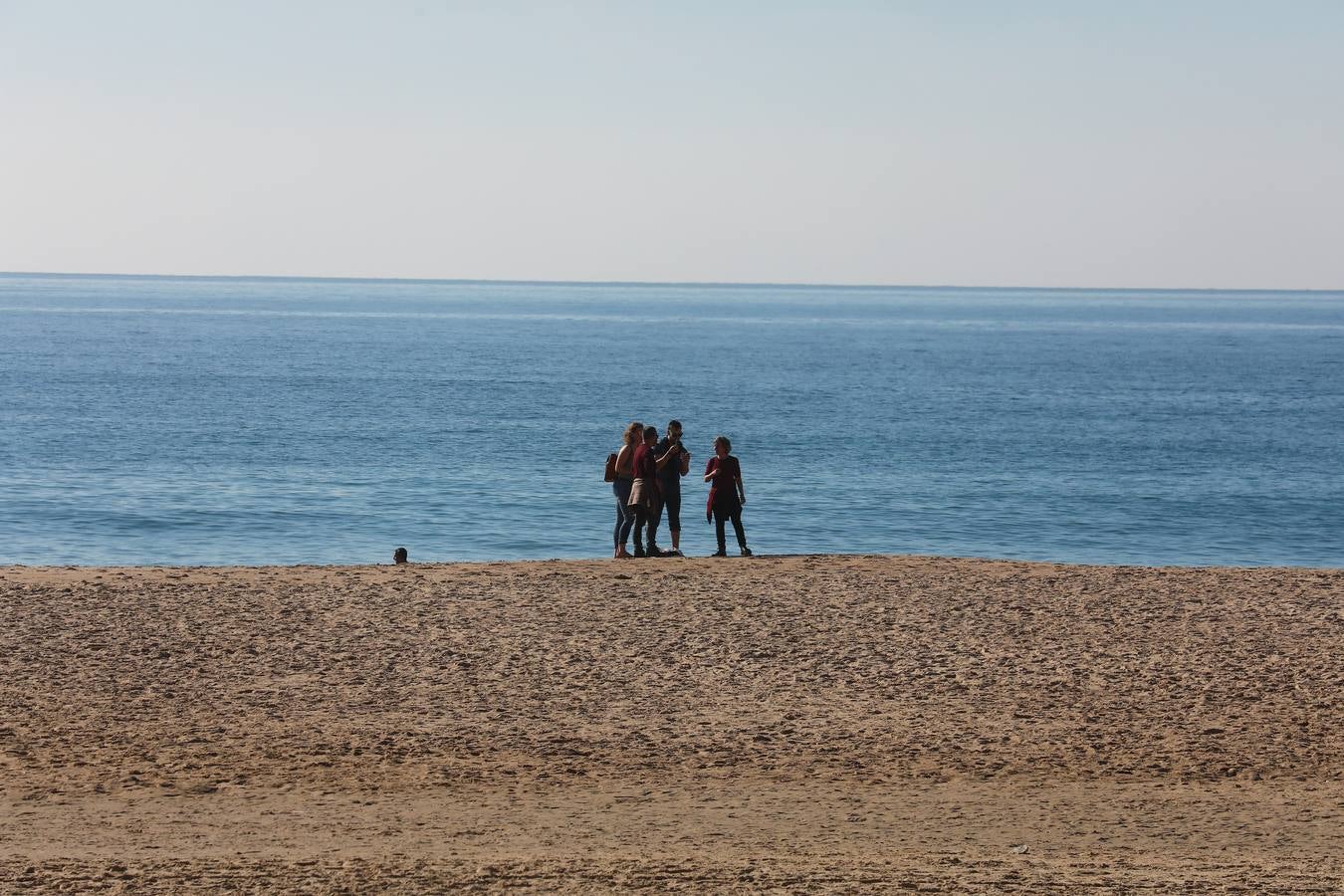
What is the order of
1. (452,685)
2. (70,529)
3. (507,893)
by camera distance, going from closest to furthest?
(507,893) → (452,685) → (70,529)

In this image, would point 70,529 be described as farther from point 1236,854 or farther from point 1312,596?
point 1236,854

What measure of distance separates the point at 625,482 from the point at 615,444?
2833 centimetres

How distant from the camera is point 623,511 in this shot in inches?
716

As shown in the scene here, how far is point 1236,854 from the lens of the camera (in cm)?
843

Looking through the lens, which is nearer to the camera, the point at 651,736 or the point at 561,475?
the point at 651,736

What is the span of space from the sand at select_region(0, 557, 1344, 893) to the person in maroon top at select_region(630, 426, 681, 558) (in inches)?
51.7

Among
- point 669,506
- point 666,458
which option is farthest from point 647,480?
point 669,506

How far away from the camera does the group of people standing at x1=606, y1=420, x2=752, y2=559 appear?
695 inches

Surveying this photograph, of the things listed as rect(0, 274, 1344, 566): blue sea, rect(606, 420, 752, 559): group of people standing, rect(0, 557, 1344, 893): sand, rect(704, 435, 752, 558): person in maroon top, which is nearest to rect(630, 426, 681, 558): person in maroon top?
rect(606, 420, 752, 559): group of people standing

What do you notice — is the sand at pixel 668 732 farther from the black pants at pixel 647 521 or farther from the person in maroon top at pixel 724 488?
the person in maroon top at pixel 724 488

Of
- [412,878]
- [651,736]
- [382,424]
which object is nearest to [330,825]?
[412,878]

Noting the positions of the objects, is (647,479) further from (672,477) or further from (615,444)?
(615,444)

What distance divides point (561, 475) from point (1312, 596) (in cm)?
2346

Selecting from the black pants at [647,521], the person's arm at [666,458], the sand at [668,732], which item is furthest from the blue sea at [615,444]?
the sand at [668,732]
